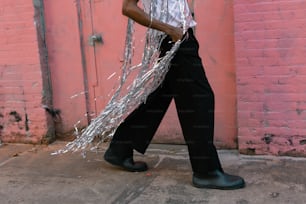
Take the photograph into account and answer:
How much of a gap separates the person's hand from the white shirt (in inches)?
2.7

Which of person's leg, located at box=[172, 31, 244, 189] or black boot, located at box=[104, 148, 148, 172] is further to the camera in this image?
black boot, located at box=[104, 148, 148, 172]

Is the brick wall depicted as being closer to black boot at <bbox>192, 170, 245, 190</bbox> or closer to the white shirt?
the white shirt

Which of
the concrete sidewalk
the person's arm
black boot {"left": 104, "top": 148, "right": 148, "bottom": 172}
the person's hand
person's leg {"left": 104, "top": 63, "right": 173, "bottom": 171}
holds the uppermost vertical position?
the person's arm

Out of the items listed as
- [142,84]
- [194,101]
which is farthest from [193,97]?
[142,84]

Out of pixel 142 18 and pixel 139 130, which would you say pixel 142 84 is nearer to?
pixel 139 130

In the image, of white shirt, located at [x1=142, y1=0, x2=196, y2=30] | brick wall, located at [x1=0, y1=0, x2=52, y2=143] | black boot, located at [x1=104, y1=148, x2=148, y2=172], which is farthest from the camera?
brick wall, located at [x1=0, y1=0, x2=52, y2=143]

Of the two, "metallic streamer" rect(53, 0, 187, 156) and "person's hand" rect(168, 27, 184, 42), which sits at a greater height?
"person's hand" rect(168, 27, 184, 42)

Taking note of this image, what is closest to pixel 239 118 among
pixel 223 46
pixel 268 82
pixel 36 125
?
pixel 268 82

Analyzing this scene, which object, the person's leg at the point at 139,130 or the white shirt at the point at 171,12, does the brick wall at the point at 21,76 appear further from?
the white shirt at the point at 171,12

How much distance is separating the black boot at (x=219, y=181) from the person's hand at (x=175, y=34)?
93 centimetres

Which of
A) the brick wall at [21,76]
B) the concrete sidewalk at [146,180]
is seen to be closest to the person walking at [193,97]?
the concrete sidewalk at [146,180]

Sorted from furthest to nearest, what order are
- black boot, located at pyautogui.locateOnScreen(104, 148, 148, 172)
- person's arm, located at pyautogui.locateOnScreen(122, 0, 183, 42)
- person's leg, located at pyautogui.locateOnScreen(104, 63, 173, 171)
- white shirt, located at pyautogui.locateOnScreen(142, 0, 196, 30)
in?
black boot, located at pyautogui.locateOnScreen(104, 148, 148, 172) → person's leg, located at pyautogui.locateOnScreen(104, 63, 173, 171) → white shirt, located at pyautogui.locateOnScreen(142, 0, 196, 30) → person's arm, located at pyautogui.locateOnScreen(122, 0, 183, 42)

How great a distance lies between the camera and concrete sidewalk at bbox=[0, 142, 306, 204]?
9.98 ft

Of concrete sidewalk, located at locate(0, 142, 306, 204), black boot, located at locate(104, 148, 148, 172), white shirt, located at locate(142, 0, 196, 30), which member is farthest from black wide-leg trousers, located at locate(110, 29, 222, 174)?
black boot, located at locate(104, 148, 148, 172)
